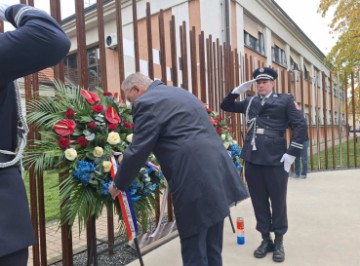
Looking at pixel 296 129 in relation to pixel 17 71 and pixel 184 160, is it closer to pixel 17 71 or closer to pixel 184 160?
pixel 184 160

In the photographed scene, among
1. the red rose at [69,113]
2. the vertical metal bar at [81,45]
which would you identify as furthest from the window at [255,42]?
the red rose at [69,113]

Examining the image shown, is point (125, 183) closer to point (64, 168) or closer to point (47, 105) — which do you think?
point (64, 168)

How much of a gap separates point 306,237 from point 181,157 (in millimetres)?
2470

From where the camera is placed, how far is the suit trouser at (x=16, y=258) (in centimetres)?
120

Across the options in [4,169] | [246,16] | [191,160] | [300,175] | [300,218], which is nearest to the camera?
[4,169]

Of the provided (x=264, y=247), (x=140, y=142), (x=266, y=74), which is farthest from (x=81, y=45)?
(x=264, y=247)

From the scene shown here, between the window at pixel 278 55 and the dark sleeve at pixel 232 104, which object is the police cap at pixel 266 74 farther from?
the window at pixel 278 55

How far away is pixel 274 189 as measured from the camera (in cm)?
338

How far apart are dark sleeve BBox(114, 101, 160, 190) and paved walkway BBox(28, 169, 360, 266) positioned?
1.41 metres

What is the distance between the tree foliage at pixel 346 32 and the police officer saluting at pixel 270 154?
28.6 ft

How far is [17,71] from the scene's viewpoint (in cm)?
112

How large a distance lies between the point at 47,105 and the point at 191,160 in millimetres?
1327

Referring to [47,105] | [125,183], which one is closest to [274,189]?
[125,183]

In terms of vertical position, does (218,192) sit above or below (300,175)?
above
